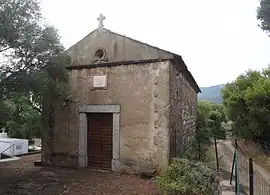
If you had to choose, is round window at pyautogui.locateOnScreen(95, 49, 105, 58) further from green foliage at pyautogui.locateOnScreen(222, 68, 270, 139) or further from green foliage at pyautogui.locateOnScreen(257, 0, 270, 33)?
green foliage at pyautogui.locateOnScreen(222, 68, 270, 139)

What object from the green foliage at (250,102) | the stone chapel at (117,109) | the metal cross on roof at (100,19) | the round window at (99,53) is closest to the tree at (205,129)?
the green foliage at (250,102)

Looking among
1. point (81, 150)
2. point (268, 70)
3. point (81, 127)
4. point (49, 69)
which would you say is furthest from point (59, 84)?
point (268, 70)

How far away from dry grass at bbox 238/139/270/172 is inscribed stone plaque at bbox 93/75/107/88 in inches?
342

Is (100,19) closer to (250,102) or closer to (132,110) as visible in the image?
(132,110)

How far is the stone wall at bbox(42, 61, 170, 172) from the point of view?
8555mm

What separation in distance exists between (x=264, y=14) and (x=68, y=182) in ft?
47.8

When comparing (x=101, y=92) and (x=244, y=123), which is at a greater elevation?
(x=101, y=92)

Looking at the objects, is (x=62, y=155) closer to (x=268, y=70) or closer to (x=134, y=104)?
(x=134, y=104)

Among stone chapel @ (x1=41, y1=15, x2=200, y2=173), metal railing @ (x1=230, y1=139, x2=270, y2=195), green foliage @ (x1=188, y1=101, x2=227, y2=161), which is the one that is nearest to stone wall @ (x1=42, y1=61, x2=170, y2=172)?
stone chapel @ (x1=41, y1=15, x2=200, y2=173)

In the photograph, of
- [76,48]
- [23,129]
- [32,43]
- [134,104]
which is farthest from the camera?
[23,129]

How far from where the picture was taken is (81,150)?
9.80 m

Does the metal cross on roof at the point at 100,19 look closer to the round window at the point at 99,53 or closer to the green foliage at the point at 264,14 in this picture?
the round window at the point at 99,53

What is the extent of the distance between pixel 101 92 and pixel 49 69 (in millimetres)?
2188

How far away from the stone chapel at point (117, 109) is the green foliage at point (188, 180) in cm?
174
